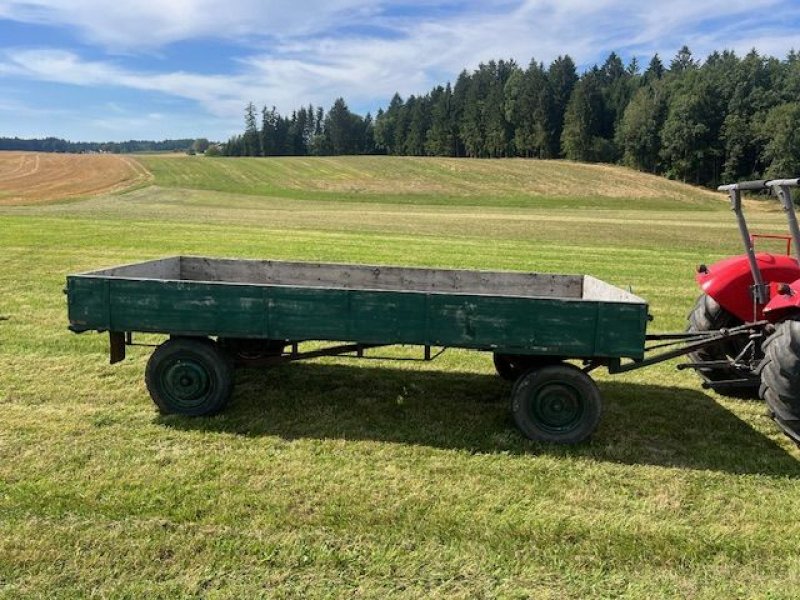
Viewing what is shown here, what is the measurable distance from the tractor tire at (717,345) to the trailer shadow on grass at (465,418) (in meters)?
0.26

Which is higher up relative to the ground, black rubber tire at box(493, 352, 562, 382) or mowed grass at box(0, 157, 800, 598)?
black rubber tire at box(493, 352, 562, 382)

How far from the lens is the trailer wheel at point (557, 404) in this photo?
5.05 meters

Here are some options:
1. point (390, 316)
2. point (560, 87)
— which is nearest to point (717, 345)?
point (390, 316)

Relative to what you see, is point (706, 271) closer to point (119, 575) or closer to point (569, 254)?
point (119, 575)

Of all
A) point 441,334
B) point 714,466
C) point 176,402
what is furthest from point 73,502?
point 714,466

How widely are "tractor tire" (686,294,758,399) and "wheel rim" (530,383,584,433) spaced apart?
80.0 inches

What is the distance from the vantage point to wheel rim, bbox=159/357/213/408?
541cm

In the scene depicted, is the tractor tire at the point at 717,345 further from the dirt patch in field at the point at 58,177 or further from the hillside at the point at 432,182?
the hillside at the point at 432,182

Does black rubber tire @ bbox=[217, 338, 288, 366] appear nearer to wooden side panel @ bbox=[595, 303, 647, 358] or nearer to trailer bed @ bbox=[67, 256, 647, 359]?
trailer bed @ bbox=[67, 256, 647, 359]

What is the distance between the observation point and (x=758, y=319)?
597cm

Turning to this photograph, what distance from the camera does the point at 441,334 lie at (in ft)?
16.3

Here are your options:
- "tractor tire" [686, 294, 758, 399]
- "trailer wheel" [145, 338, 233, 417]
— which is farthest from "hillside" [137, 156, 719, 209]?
"trailer wheel" [145, 338, 233, 417]

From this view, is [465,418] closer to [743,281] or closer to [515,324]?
[515,324]

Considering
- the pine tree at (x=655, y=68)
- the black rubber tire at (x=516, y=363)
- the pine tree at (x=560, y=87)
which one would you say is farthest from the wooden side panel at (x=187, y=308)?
the pine tree at (x=655, y=68)
